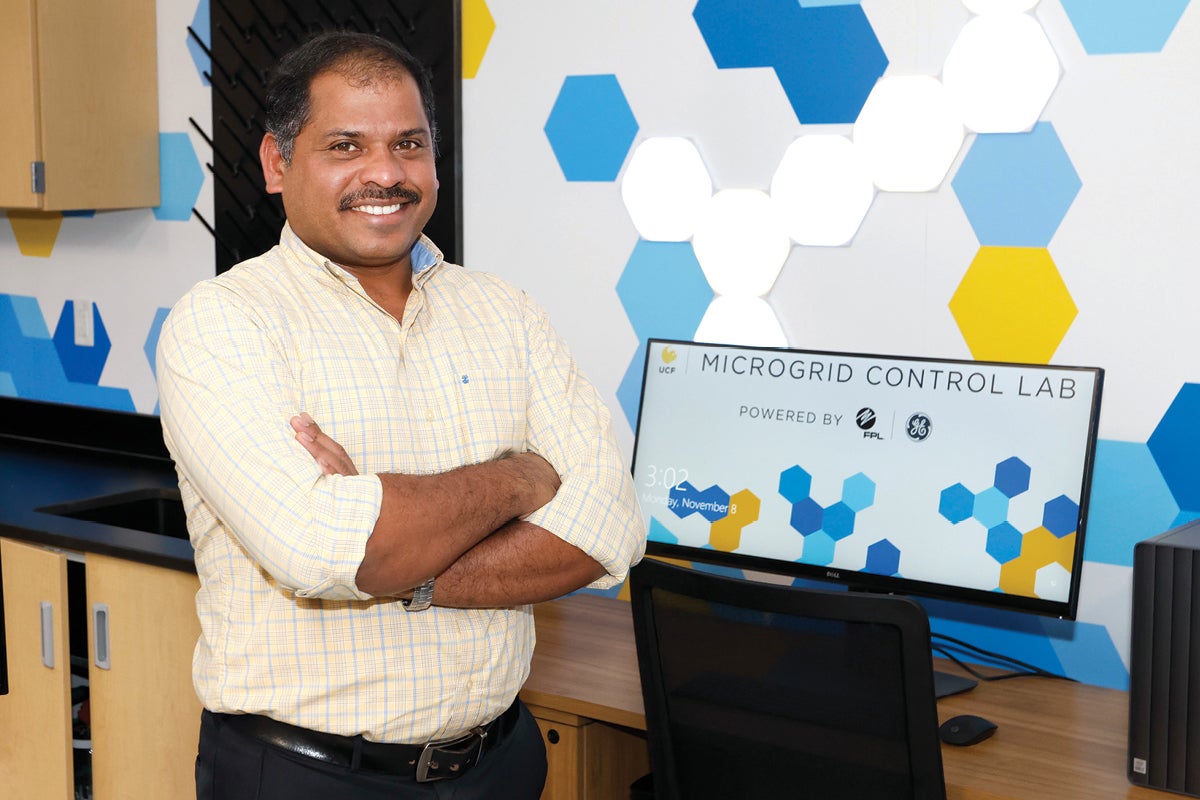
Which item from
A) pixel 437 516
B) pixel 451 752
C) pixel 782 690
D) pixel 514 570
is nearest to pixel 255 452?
pixel 437 516

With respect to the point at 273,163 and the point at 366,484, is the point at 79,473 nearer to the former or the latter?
the point at 273,163

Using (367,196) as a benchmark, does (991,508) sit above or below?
below

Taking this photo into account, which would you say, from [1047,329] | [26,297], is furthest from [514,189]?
[26,297]

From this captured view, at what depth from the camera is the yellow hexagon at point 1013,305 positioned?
6.64ft

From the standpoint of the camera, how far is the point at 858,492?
2020 mm

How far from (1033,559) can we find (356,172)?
3.78ft

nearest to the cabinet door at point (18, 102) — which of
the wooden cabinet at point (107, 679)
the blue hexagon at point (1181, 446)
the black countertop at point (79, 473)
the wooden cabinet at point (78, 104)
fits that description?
the wooden cabinet at point (78, 104)

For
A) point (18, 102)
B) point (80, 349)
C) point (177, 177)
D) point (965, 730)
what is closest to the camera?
point (965, 730)

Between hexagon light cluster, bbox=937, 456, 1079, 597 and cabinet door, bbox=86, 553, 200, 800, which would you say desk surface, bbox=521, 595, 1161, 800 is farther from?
cabinet door, bbox=86, 553, 200, 800

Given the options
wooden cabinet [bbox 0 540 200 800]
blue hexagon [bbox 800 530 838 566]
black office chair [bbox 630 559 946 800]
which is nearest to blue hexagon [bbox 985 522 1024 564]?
blue hexagon [bbox 800 530 838 566]

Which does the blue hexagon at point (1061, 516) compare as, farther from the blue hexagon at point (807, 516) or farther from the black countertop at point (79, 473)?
the black countertop at point (79, 473)

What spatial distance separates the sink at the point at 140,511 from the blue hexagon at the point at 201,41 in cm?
98

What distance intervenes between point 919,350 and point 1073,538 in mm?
434

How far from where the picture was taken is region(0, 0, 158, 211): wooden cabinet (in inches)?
108
